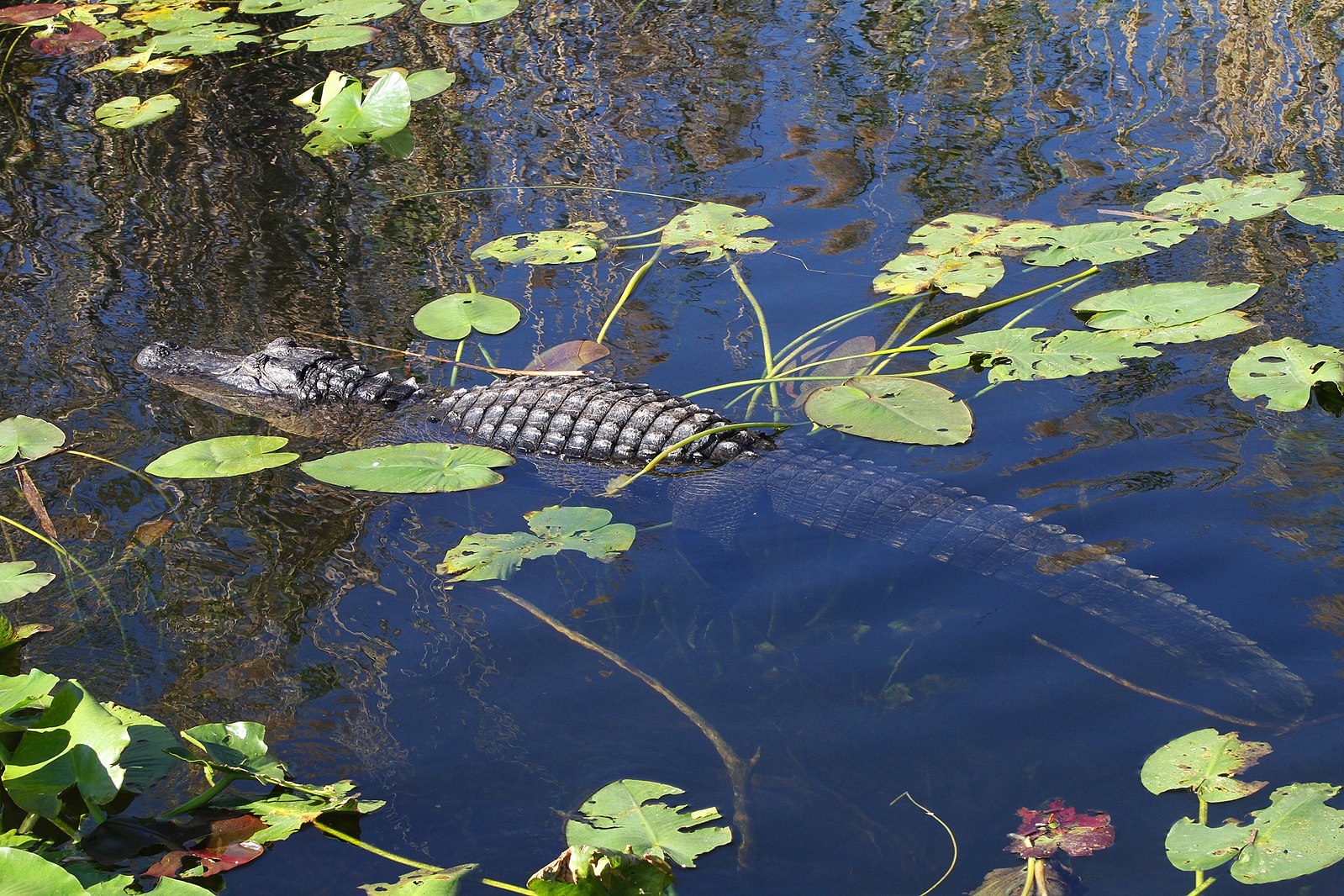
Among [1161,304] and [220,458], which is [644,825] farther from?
[1161,304]

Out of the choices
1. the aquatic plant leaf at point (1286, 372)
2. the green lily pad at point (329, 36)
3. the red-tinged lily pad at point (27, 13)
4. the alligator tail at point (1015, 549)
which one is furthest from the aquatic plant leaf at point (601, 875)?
the red-tinged lily pad at point (27, 13)

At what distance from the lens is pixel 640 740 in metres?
2.35

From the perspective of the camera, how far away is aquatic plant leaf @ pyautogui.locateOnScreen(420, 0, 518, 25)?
6.71 metres

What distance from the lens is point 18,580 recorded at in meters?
2.77

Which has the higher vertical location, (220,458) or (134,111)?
(134,111)

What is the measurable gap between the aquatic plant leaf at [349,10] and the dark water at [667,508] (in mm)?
979

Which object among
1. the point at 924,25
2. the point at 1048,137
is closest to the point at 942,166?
the point at 1048,137

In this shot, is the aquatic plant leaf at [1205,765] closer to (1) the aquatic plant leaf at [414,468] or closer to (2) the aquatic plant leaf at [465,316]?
(1) the aquatic plant leaf at [414,468]

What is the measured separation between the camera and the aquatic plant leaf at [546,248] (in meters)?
4.41

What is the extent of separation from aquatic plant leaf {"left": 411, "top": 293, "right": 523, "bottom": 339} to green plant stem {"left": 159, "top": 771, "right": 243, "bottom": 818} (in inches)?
80.8

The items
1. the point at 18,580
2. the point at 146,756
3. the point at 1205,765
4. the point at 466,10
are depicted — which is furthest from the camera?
the point at 466,10

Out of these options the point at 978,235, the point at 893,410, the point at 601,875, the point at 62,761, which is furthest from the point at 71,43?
the point at 601,875

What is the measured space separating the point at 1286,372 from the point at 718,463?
1.60 metres

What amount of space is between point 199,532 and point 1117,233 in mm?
3123
